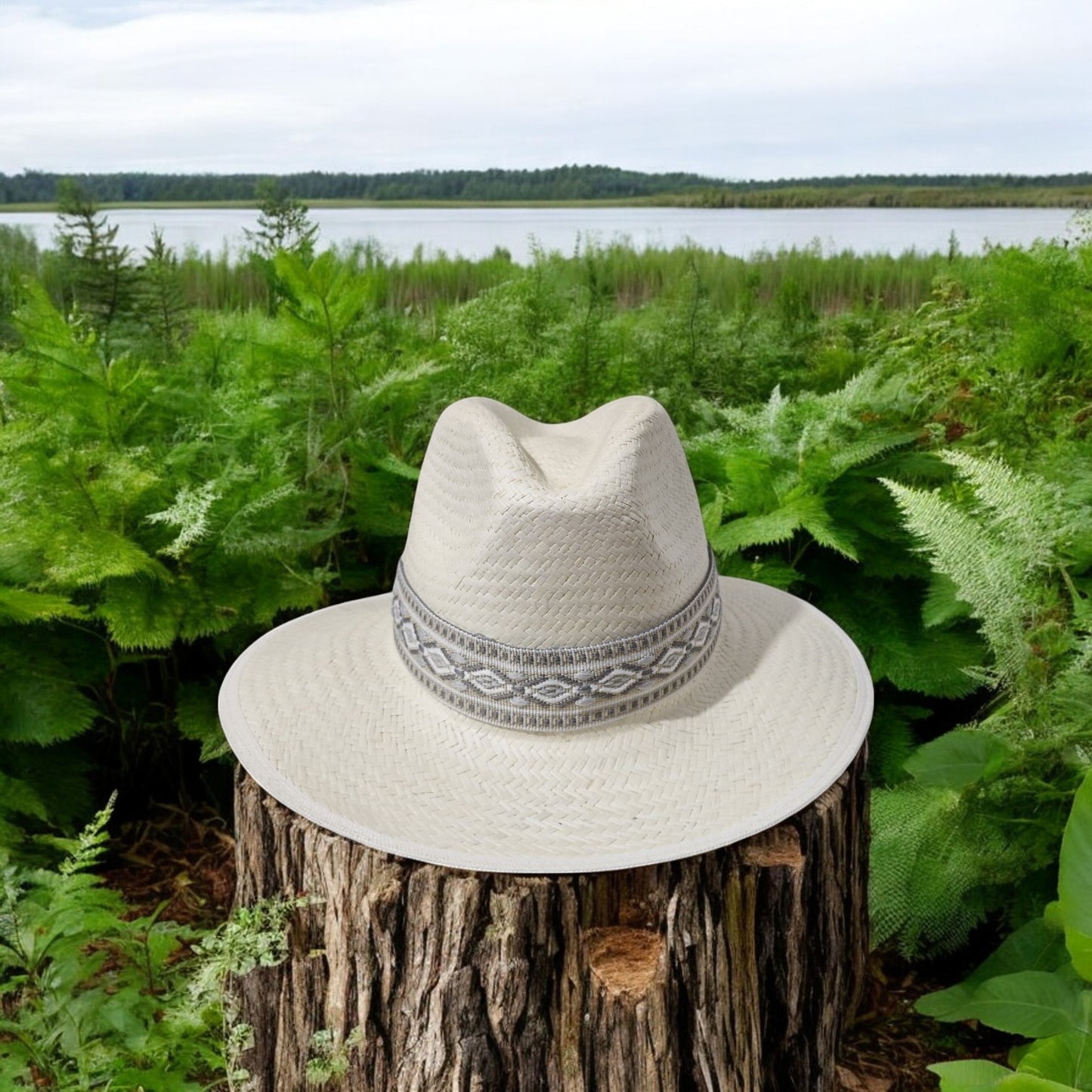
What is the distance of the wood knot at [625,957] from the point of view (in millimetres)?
1750

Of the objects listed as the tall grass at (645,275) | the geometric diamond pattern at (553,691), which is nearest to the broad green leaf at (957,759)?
the geometric diamond pattern at (553,691)

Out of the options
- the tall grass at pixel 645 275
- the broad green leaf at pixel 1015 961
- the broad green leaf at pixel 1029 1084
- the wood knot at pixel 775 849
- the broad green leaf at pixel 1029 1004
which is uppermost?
the tall grass at pixel 645 275

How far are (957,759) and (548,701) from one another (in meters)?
1.19

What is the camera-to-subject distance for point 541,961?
5.76ft

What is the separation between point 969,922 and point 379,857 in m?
1.61

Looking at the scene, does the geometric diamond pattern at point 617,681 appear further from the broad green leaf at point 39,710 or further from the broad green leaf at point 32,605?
the broad green leaf at point 39,710

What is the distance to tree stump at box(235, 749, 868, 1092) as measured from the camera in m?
1.75

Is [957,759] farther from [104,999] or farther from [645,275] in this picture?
[645,275]

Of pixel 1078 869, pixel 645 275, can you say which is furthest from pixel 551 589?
pixel 645 275

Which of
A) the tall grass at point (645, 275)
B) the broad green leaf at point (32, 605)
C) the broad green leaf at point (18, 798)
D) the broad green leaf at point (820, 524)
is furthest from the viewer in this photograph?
the tall grass at point (645, 275)

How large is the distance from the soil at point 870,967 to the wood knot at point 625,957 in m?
1.04

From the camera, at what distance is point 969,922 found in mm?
2555

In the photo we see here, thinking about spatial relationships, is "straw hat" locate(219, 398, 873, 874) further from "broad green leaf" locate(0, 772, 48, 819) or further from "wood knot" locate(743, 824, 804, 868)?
"broad green leaf" locate(0, 772, 48, 819)

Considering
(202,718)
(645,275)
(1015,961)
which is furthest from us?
(645,275)
